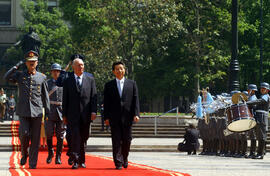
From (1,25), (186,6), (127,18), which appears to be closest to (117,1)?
(127,18)

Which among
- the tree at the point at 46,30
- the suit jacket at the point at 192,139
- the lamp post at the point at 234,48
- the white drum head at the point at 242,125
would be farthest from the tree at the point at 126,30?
the tree at the point at 46,30

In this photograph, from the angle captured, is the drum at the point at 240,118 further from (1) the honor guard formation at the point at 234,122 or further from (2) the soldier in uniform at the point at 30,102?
(2) the soldier in uniform at the point at 30,102

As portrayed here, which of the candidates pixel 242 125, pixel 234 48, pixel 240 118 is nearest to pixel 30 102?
pixel 240 118

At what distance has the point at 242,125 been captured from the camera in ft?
61.2

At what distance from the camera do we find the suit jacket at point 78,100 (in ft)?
44.0

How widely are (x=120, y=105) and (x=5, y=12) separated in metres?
72.0

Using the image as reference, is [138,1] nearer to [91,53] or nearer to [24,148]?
[91,53]

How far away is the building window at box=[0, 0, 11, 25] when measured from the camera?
Result: 83.1 meters

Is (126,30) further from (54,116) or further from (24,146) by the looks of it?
(24,146)

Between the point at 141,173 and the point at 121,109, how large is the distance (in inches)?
59.0

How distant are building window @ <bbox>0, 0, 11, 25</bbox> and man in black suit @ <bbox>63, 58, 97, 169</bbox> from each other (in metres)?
70.7

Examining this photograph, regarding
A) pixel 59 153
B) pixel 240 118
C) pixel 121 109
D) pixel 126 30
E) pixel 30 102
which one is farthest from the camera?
pixel 126 30

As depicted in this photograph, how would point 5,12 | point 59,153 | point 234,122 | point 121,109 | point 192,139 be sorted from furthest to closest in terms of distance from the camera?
1. point 5,12
2. point 192,139
3. point 234,122
4. point 59,153
5. point 121,109

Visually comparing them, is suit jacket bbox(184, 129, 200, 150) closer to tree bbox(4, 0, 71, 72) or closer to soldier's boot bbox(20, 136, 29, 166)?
soldier's boot bbox(20, 136, 29, 166)
